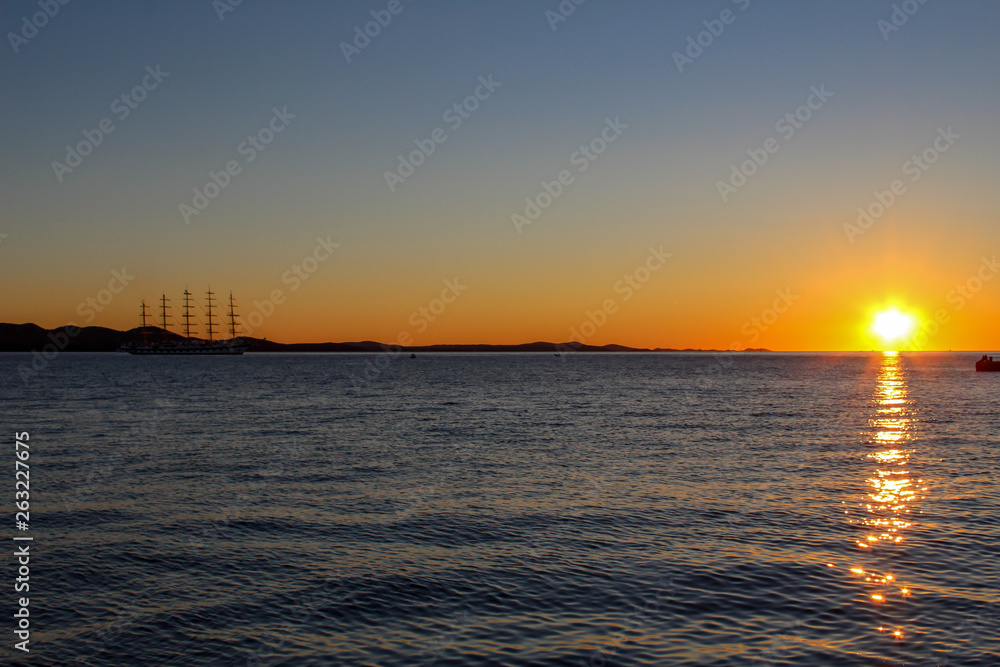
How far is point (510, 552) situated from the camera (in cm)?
1956

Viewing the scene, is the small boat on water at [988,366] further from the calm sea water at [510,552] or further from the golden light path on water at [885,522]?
the calm sea water at [510,552]

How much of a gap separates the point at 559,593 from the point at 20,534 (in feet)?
51.9

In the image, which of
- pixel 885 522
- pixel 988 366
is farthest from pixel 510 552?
pixel 988 366

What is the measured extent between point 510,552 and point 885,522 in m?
12.1

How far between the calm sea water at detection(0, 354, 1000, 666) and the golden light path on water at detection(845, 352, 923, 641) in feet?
0.29

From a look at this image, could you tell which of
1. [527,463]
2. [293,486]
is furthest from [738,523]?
[293,486]

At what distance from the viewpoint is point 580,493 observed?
27.6 m

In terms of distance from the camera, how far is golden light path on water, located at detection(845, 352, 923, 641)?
15883mm

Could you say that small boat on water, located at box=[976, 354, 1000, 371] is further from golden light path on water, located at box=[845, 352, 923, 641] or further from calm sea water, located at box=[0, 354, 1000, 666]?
calm sea water, located at box=[0, 354, 1000, 666]

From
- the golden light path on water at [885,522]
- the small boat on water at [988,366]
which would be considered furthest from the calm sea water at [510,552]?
the small boat on water at [988,366]

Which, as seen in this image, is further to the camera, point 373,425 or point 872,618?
point 373,425

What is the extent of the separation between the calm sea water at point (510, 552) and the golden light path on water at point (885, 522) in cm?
9

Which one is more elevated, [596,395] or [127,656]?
[596,395]

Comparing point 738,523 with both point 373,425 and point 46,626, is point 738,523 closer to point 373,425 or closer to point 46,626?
point 46,626
